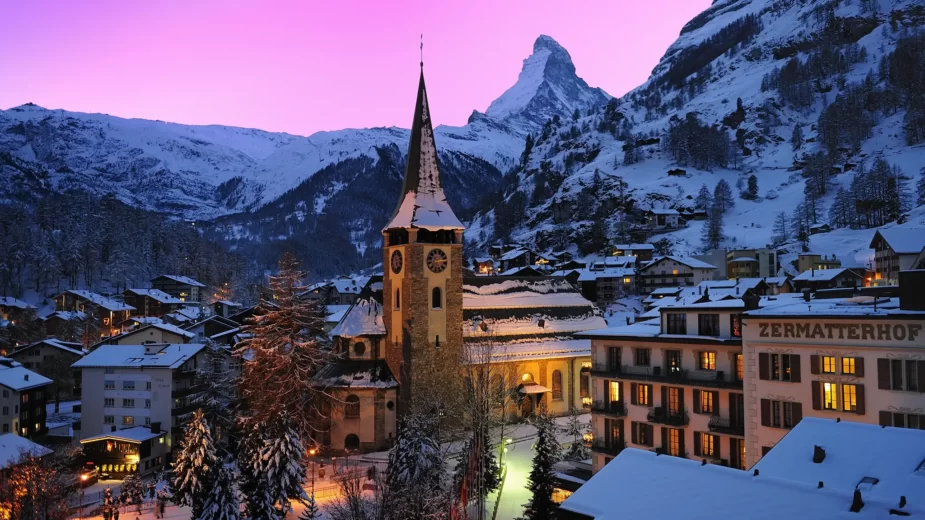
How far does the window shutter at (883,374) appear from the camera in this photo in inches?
997

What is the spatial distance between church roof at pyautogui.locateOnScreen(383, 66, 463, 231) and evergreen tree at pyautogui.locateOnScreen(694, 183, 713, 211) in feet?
381

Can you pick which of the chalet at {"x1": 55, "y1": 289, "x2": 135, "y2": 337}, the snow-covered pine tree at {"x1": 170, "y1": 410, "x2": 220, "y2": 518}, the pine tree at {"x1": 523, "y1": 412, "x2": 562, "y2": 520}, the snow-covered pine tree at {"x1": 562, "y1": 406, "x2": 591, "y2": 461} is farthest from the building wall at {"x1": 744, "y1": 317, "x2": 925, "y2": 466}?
the chalet at {"x1": 55, "y1": 289, "x2": 135, "y2": 337}

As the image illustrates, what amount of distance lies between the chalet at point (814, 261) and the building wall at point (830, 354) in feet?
292

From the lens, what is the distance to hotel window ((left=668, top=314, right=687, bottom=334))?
33.6 metres

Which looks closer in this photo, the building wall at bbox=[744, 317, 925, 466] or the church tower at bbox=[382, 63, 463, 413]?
the building wall at bbox=[744, 317, 925, 466]

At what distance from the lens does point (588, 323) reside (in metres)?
63.0

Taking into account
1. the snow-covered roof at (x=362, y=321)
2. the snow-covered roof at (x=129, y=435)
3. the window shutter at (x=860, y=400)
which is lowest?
the snow-covered roof at (x=129, y=435)

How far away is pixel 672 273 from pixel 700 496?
330 ft

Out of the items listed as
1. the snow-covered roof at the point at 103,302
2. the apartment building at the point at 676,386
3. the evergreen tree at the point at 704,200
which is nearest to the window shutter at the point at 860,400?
the apartment building at the point at 676,386

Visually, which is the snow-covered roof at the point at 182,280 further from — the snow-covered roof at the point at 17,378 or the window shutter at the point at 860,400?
the window shutter at the point at 860,400

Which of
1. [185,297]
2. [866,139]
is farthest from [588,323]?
[866,139]

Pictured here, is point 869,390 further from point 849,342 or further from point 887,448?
point 887,448

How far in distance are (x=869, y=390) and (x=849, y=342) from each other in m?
1.93

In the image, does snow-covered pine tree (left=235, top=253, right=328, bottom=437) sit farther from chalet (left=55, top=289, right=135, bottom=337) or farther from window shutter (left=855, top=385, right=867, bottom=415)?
chalet (left=55, top=289, right=135, bottom=337)
